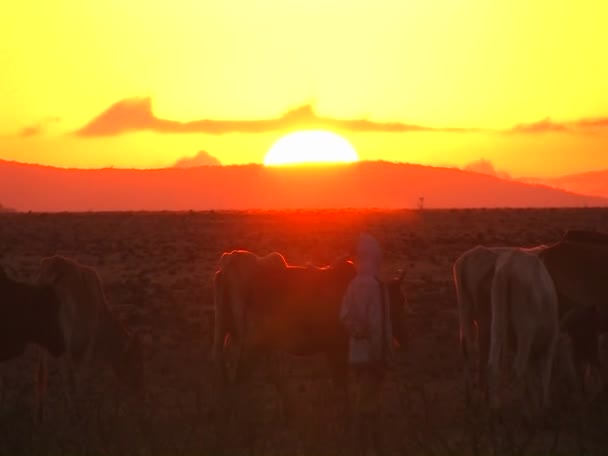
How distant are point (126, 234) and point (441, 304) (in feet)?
138

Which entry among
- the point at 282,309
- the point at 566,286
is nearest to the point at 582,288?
the point at 566,286

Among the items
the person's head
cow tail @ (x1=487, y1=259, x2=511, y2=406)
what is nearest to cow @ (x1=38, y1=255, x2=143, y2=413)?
the person's head

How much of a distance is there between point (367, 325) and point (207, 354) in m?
7.69

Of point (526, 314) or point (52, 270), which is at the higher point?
point (52, 270)

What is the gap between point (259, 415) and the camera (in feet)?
41.6

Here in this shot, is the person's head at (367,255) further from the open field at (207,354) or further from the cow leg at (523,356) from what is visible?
the cow leg at (523,356)

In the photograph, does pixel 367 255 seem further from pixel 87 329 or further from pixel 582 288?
pixel 87 329

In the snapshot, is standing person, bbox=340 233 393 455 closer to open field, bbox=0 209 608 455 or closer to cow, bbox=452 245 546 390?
open field, bbox=0 209 608 455

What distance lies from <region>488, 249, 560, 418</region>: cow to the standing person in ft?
5.54

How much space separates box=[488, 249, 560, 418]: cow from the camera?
13.3 metres

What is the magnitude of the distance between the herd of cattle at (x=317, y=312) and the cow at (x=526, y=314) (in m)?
0.01

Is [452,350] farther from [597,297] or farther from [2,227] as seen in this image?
[2,227]

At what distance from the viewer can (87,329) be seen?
15.2 m

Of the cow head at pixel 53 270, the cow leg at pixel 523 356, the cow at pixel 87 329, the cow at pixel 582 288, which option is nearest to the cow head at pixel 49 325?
the cow at pixel 87 329
